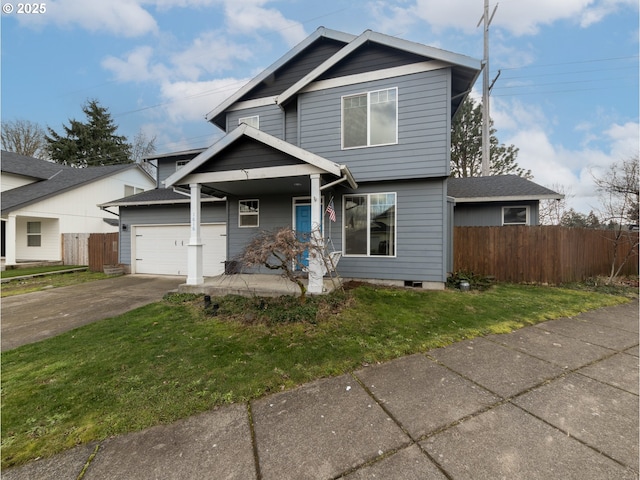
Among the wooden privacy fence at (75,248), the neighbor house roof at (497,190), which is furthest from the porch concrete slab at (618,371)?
the wooden privacy fence at (75,248)

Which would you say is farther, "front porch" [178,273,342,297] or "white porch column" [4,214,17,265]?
"white porch column" [4,214,17,265]

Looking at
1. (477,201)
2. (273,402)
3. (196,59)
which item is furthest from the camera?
(196,59)

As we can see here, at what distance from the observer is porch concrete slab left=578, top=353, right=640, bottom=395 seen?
2820 mm

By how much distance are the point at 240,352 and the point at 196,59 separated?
1909 centimetres

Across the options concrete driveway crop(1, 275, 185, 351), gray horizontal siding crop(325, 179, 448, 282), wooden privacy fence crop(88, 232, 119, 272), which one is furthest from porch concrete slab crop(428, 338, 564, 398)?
wooden privacy fence crop(88, 232, 119, 272)

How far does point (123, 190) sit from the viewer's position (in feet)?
57.1

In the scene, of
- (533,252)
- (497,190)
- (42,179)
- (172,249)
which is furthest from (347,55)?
(42,179)

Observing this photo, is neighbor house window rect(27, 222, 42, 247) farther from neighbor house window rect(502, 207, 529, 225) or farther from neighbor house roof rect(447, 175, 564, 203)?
neighbor house window rect(502, 207, 529, 225)

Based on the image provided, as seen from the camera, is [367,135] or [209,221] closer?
[367,135]

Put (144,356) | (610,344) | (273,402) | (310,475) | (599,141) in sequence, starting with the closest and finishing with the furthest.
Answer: (310,475) < (273,402) < (144,356) < (610,344) < (599,141)

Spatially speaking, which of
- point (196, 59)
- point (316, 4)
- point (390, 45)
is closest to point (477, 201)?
point (390, 45)

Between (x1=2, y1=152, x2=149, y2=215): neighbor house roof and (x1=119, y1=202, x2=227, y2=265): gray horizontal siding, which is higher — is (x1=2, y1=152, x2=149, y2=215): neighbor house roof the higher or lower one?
the higher one

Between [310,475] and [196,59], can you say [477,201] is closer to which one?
[310,475]

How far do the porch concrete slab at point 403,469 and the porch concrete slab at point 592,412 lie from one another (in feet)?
4.11
